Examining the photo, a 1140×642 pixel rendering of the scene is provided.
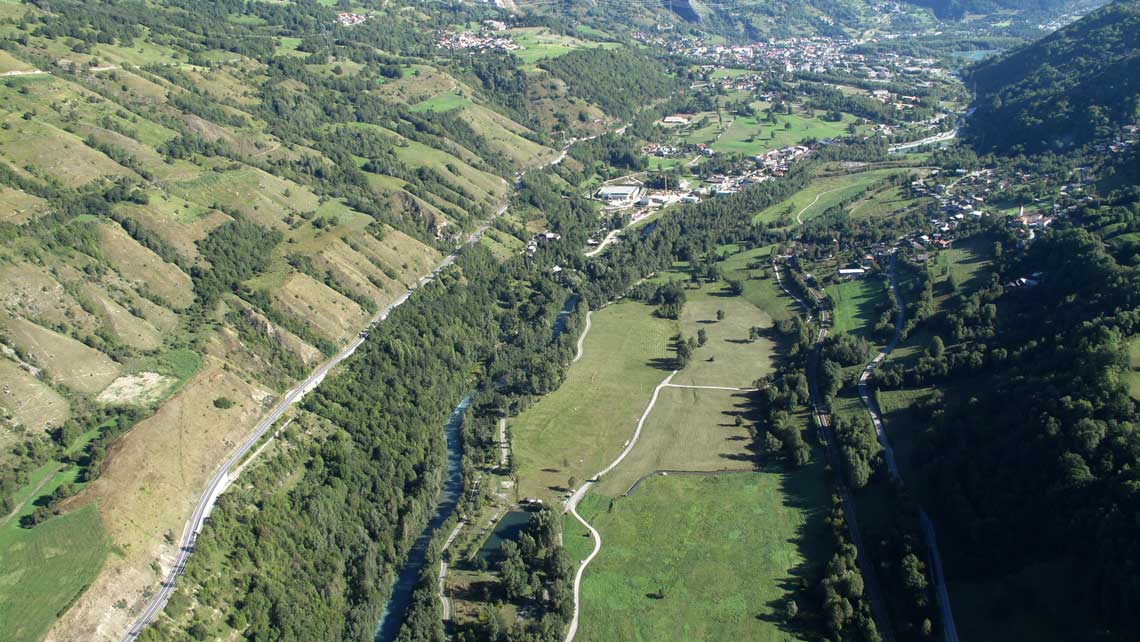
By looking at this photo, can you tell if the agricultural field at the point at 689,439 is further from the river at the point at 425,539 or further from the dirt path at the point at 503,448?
the river at the point at 425,539

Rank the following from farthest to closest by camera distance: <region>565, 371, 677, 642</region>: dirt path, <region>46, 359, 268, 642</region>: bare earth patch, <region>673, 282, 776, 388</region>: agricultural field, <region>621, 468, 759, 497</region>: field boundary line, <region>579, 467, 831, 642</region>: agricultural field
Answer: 1. <region>673, 282, 776, 388</region>: agricultural field
2. <region>621, 468, 759, 497</region>: field boundary line
3. <region>565, 371, 677, 642</region>: dirt path
4. <region>579, 467, 831, 642</region>: agricultural field
5. <region>46, 359, 268, 642</region>: bare earth patch

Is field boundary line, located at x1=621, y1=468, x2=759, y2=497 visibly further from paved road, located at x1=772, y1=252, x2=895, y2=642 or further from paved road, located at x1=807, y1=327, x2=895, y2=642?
paved road, located at x1=772, y1=252, x2=895, y2=642

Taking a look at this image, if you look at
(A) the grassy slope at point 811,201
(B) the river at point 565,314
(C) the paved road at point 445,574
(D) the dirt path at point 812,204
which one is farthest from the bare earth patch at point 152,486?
(A) the grassy slope at point 811,201

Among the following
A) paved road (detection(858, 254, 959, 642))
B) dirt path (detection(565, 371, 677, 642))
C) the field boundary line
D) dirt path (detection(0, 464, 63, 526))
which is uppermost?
paved road (detection(858, 254, 959, 642))

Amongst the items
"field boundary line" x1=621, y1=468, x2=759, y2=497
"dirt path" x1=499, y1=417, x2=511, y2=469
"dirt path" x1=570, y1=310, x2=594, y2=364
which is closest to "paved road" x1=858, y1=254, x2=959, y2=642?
"field boundary line" x1=621, y1=468, x2=759, y2=497

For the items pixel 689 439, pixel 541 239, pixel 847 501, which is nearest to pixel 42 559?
pixel 689 439

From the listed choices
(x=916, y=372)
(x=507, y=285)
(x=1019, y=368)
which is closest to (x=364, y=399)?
(x=507, y=285)

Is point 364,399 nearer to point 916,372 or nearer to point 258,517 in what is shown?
point 258,517
